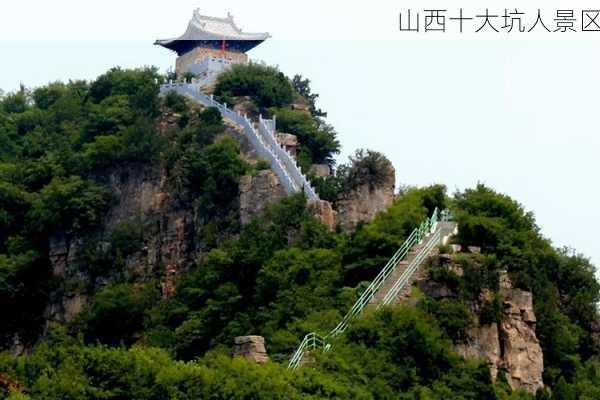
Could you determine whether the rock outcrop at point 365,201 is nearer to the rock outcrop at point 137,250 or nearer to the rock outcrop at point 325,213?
the rock outcrop at point 325,213

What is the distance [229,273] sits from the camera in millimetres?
54750

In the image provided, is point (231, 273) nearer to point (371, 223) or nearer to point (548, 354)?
point (371, 223)

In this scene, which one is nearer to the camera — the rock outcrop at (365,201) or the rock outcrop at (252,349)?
the rock outcrop at (252,349)

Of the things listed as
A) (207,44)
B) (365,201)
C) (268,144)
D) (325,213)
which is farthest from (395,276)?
(207,44)

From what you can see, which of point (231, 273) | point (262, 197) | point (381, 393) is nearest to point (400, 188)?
point (262, 197)

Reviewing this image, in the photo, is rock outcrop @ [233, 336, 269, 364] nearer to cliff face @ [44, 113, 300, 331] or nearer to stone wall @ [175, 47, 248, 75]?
cliff face @ [44, 113, 300, 331]

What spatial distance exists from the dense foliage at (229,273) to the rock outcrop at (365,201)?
0.38 metres

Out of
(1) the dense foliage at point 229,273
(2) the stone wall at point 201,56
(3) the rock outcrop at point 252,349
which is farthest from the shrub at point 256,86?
(3) the rock outcrop at point 252,349

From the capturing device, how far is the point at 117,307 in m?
59.8

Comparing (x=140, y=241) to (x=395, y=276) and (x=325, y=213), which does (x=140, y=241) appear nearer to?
(x=325, y=213)

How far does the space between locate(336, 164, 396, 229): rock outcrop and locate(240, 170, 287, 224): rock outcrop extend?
318 centimetres

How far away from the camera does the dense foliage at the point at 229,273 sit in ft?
139

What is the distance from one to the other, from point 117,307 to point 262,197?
18.8ft

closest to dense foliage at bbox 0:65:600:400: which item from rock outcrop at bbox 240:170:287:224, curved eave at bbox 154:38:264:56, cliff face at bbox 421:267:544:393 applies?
cliff face at bbox 421:267:544:393
